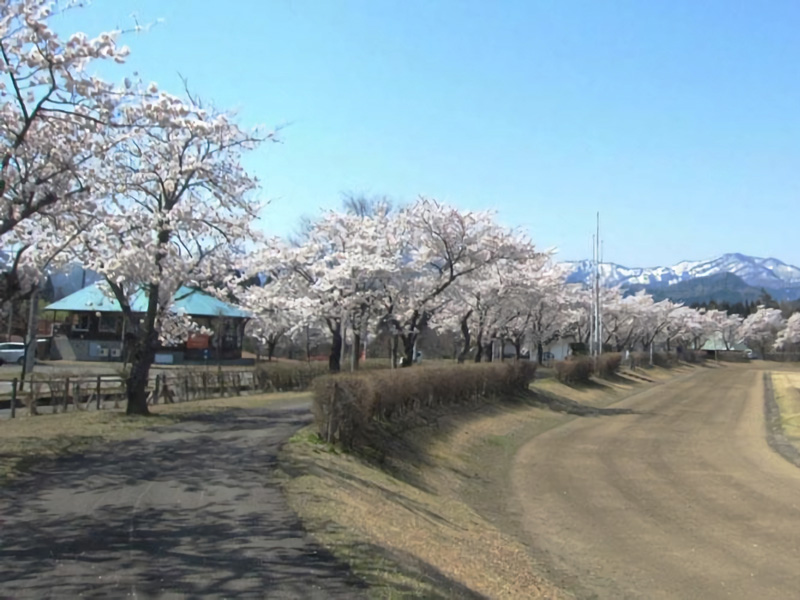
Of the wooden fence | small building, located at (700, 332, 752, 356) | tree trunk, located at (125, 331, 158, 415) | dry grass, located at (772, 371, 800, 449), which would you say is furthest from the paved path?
small building, located at (700, 332, 752, 356)

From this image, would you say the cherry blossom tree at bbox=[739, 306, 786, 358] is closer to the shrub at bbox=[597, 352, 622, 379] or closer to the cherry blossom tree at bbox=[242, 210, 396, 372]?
the shrub at bbox=[597, 352, 622, 379]

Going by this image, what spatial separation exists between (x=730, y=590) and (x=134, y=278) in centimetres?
1505

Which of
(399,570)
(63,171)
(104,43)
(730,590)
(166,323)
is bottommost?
(730,590)

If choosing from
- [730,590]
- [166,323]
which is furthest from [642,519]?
[166,323]

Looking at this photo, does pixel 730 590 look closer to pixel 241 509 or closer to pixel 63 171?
pixel 241 509

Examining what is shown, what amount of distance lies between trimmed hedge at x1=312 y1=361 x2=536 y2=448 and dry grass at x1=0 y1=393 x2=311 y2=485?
160 inches

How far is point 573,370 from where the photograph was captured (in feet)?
158

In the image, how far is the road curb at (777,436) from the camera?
23.8 meters

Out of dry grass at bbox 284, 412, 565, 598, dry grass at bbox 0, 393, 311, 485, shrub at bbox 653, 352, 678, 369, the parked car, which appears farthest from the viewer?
shrub at bbox 653, 352, 678, 369

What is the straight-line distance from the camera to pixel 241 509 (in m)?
9.55

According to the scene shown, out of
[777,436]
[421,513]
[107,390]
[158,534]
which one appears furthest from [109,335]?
[158,534]

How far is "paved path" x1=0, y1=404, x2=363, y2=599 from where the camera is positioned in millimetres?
6578

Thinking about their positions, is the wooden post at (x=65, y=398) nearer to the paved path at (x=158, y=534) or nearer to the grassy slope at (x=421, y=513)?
the grassy slope at (x=421, y=513)

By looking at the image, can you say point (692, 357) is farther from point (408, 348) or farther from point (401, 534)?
A: point (401, 534)
